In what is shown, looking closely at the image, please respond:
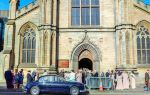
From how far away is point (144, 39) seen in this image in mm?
32875

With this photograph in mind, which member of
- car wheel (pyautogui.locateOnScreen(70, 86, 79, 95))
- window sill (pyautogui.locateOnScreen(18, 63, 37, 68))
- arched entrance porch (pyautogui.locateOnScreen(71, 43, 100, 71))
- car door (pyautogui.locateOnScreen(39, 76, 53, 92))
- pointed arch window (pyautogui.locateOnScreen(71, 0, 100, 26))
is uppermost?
pointed arch window (pyautogui.locateOnScreen(71, 0, 100, 26))

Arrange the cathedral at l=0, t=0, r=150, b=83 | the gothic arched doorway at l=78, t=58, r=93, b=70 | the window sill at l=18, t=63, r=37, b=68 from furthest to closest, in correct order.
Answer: the gothic arched doorway at l=78, t=58, r=93, b=70 < the window sill at l=18, t=63, r=37, b=68 < the cathedral at l=0, t=0, r=150, b=83

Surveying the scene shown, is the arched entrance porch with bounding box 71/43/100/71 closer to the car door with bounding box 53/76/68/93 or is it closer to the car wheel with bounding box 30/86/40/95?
the car door with bounding box 53/76/68/93

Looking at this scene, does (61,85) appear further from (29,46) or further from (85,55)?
(29,46)

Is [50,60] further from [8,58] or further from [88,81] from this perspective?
[88,81]

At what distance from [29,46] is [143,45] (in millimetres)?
13411

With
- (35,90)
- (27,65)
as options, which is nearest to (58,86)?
(35,90)

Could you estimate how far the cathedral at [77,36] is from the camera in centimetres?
3103

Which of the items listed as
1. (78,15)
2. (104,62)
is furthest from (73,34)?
(104,62)

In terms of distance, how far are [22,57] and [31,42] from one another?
207 cm

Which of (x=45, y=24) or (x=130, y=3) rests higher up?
(x=130, y=3)

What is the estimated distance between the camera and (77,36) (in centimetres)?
3259

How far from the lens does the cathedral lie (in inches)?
1222

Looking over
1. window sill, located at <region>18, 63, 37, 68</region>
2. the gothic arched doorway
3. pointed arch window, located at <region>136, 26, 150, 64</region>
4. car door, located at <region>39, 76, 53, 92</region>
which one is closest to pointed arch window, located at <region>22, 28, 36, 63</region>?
window sill, located at <region>18, 63, 37, 68</region>
